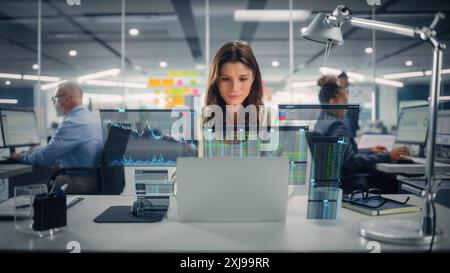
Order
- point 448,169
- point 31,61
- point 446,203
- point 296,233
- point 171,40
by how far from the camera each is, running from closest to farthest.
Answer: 1. point 296,233
2. point 446,203
3. point 448,169
4. point 31,61
5. point 171,40

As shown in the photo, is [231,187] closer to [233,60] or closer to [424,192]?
[424,192]

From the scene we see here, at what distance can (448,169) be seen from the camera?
283cm

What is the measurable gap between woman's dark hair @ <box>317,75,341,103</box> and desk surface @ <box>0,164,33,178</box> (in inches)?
116

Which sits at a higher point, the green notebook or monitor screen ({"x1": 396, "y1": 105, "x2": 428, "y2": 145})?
monitor screen ({"x1": 396, "y1": 105, "x2": 428, "y2": 145})

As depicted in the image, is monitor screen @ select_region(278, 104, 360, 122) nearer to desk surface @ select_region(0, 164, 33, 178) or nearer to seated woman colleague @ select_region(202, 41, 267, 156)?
seated woman colleague @ select_region(202, 41, 267, 156)

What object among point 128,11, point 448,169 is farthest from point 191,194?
point 128,11

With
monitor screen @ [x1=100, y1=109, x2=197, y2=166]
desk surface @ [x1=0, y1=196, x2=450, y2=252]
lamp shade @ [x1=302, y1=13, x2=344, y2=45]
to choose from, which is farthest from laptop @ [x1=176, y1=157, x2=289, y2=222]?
lamp shade @ [x1=302, y1=13, x2=344, y2=45]

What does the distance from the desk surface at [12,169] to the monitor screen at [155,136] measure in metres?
2.16

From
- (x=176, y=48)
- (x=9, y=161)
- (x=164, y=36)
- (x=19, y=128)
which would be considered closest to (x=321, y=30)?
(x=9, y=161)

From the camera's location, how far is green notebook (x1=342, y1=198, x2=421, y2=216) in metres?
1.48

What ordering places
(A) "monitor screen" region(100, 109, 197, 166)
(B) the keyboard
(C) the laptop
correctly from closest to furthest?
(C) the laptop < (A) "monitor screen" region(100, 109, 197, 166) < (B) the keyboard

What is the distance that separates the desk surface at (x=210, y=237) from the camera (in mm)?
1111

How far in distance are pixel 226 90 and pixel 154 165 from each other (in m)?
1.04

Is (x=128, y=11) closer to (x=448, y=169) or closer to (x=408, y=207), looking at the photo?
(x=448, y=169)
